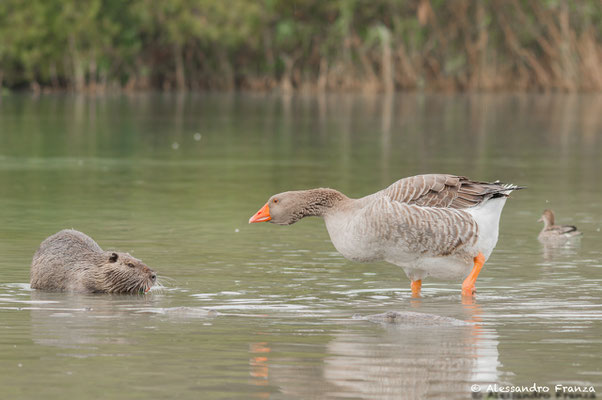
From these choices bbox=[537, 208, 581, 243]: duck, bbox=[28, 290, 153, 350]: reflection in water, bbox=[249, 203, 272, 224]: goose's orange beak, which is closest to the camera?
bbox=[28, 290, 153, 350]: reflection in water

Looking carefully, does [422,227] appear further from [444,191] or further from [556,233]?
[556,233]

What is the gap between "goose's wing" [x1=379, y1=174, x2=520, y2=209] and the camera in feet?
33.7

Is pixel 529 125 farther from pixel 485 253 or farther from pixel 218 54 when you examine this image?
pixel 218 54

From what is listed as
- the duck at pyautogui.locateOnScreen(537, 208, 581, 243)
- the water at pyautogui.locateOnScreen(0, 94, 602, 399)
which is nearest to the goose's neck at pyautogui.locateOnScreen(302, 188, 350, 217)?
the water at pyautogui.locateOnScreen(0, 94, 602, 399)

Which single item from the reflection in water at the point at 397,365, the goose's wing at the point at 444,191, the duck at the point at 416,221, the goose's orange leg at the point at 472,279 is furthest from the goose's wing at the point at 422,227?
the reflection in water at the point at 397,365

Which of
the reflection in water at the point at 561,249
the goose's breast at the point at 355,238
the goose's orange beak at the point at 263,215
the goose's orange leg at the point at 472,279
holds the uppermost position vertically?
the goose's orange beak at the point at 263,215

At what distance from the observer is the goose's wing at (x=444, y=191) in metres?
10.3

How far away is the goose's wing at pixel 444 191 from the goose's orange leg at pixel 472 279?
0.45 m

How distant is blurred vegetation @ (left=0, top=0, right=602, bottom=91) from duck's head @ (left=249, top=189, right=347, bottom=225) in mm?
48906

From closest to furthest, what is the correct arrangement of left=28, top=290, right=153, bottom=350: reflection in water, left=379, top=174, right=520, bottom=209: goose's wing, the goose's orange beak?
left=28, top=290, right=153, bottom=350: reflection in water → left=379, top=174, right=520, bottom=209: goose's wing → the goose's orange beak

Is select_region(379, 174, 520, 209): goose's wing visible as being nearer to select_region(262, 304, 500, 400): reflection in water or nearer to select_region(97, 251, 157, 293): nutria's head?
select_region(262, 304, 500, 400): reflection in water

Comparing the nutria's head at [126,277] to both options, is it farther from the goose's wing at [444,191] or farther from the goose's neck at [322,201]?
the goose's wing at [444,191]

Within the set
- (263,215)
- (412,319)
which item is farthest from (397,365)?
(263,215)

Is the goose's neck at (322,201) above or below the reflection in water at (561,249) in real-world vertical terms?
above
